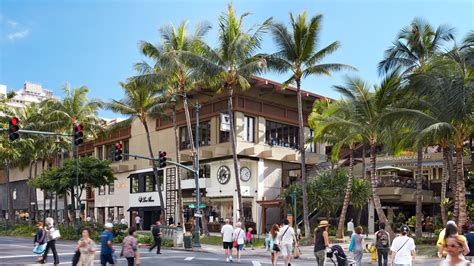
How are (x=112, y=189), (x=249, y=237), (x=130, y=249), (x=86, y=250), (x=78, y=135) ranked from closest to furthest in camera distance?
(x=86, y=250) → (x=130, y=249) → (x=78, y=135) → (x=249, y=237) → (x=112, y=189)

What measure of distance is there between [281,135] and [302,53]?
14636 millimetres

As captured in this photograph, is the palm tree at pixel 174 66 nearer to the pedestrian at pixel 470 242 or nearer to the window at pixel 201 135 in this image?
the window at pixel 201 135

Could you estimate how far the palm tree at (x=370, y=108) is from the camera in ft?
97.2

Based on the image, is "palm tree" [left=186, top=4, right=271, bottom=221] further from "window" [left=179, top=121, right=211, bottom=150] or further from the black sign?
the black sign

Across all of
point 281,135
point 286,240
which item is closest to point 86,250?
point 286,240

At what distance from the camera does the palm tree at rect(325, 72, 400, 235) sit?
29636 millimetres

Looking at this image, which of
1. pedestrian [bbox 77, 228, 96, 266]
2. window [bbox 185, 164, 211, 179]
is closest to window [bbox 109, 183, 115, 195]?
window [bbox 185, 164, 211, 179]

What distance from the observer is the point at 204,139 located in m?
44.9

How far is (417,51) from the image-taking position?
101 feet

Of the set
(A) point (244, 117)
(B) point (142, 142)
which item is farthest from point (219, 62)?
(B) point (142, 142)

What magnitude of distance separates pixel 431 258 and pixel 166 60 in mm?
19829

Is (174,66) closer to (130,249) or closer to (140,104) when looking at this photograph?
(140,104)

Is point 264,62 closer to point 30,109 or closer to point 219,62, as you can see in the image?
point 219,62

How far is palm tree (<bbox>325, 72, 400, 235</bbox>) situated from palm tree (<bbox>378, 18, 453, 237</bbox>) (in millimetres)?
1366
